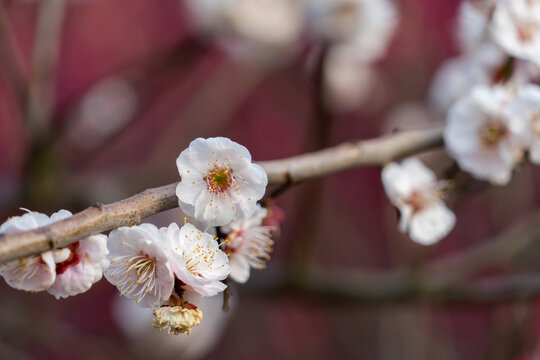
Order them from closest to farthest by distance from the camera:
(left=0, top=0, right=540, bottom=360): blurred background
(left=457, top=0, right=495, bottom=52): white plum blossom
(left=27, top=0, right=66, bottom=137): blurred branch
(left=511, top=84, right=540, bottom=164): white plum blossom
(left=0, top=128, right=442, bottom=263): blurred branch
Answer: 1. (left=0, top=128, right=442, bottom=263): blurred branch
2. (left=511, top=84, right=540, bottom=164): white plum blossom
3. (left=457, top=0, right=495, bottom=52): white plum blossom
4. (left=27, top=0, right=66, bottom=137): blurred branch
5. (left=0, top=0, right=540, bottom=360): blurred background

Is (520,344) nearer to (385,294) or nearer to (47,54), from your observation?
(385,294)

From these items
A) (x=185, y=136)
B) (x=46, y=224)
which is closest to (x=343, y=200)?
(x=185, y=136)

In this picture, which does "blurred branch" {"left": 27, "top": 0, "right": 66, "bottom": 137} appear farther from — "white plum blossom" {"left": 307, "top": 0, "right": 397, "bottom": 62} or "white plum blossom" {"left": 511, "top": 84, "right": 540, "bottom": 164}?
"white plum blossom" {"left": 511, "top": 84, "right": 540, "bottom": 164}

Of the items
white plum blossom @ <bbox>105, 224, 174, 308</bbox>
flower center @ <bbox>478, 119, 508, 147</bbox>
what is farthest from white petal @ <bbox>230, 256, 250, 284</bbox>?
flower center @ <bbox>478, 119, 508, 147</bbox>

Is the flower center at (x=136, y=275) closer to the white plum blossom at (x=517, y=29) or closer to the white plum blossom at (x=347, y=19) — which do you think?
the white plum blossom at (x=517, y=29)

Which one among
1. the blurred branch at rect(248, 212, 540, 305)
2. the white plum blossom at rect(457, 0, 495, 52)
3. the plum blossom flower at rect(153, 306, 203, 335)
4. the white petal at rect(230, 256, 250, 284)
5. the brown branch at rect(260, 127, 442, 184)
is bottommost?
the blurred branch at rect(248, 212, 540, 305)

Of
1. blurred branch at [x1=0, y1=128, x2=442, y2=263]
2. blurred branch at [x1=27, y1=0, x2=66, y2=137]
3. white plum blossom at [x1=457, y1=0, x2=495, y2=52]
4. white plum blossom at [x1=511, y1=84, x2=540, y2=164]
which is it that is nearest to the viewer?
blurred branch at [x1=0, y1=128, x2=442, y2=263]

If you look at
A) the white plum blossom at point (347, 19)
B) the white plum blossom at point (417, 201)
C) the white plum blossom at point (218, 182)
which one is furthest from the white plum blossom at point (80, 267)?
the white plum blossom at point (347, 19)
